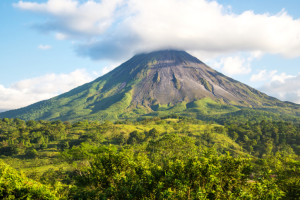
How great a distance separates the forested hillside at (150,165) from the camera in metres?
11.4

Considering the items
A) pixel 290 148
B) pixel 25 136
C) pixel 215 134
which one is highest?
pixel 25 136

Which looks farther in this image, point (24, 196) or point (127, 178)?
point (127, 178)

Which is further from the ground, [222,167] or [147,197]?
[222,167]

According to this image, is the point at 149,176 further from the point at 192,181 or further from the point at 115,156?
the point at 115,156

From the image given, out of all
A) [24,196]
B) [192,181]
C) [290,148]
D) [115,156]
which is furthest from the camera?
[290,148]

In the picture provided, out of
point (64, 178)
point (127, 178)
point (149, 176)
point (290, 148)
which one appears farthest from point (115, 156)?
point (290, 148)

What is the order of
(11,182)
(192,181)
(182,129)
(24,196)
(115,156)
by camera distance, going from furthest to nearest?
(182,129) → (115,156) → (192,181) → (11,182) → (24,196)

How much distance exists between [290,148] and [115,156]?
85884 mm

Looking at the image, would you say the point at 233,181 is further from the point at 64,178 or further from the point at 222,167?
the point at 64,178

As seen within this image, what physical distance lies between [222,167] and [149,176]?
4.91 m

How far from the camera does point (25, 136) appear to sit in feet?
255

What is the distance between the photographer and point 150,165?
59.5 feet

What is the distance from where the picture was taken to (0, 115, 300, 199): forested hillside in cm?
1141

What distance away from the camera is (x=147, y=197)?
12.7 m
